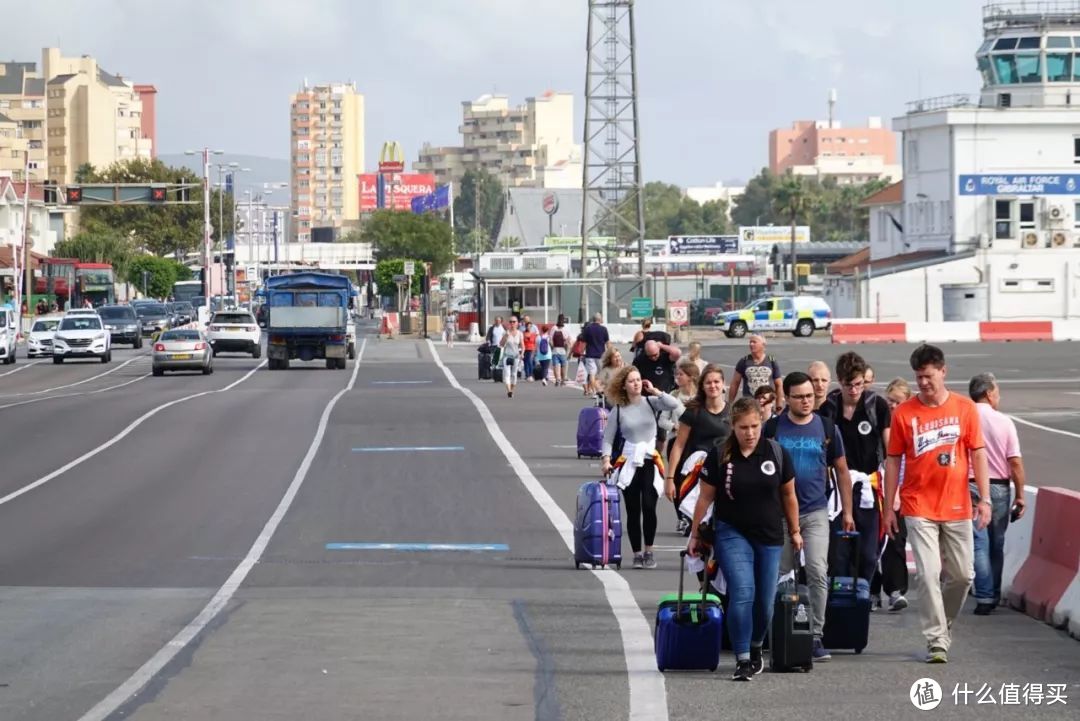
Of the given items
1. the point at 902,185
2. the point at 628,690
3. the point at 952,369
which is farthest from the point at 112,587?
the point at 902,185

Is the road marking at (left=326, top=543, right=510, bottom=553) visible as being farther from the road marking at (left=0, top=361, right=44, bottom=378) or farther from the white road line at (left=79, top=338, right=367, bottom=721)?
the road marking at (left=0, top=361, right=44, bottom=378)

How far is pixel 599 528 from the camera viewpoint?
50.3ft

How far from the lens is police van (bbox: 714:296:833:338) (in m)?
77.4

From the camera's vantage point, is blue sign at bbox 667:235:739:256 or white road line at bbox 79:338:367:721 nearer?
white road line at bbox 79:338:367:721

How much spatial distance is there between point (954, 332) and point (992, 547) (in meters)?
61.2

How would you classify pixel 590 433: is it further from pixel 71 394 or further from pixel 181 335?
pixel 181 335

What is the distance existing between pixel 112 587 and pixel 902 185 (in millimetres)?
85603

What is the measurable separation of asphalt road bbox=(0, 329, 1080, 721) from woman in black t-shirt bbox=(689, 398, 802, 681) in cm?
44

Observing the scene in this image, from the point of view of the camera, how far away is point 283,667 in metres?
10.8

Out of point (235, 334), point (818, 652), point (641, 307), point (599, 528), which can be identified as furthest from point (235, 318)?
point (818, 652)

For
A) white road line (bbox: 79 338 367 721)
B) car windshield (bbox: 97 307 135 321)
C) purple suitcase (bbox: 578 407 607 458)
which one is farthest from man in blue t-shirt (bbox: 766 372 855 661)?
car windshield (bbox: 97 307 135 321)

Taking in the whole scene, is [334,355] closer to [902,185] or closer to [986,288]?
[986,288]

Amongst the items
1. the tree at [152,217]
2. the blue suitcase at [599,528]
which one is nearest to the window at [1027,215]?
the blue suitcase at [599,528]

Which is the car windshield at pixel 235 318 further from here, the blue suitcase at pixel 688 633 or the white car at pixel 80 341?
the blue suitcase at pixel 688 633
